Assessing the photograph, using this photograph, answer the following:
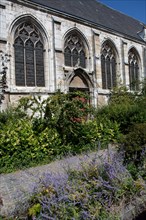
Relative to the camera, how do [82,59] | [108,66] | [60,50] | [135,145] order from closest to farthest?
[135,145], [60,50], [82,59], [108,66]

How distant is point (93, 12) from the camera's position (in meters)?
19.8

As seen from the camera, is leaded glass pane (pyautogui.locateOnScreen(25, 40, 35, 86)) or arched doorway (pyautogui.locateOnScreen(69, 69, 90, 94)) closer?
leaded glass pane (pyautogui.locateOnScreen(25, 40, 35, 86))

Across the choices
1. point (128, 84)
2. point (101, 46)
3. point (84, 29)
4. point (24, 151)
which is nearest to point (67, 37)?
point (84, 29)

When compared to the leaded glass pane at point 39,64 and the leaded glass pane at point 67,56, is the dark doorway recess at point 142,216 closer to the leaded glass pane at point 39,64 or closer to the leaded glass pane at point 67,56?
the leaded glass pane at point 39,64

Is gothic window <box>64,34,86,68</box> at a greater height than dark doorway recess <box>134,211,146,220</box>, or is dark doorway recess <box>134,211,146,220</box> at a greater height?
gothic window <box>64,34,86,68</box>

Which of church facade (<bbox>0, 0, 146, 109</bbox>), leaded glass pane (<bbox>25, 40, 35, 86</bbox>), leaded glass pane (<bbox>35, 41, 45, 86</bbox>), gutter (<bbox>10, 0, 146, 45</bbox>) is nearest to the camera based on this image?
church facade (<bbox>0, 0, 146, 109</bbox>)

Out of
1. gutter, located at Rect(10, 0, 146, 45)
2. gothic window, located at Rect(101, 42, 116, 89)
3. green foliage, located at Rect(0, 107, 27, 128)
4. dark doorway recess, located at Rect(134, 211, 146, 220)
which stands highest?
gutter, located at Rect(10, 0, 146, 45)

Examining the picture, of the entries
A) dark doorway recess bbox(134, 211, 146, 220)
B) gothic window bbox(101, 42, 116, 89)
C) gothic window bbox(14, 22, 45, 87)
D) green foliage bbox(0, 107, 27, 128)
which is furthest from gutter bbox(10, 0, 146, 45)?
dark doorway recess bbox(134, 211, 146, 220)

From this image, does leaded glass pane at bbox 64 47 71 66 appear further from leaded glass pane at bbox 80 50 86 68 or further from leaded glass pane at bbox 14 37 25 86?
leaded glass pane at bbox 14 37 25 86

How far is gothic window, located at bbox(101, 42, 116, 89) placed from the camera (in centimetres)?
1805

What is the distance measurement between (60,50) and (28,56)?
2.04 m

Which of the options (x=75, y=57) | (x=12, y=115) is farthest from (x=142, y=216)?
(x=75, y=57)

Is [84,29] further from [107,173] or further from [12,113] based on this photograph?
[107,173]

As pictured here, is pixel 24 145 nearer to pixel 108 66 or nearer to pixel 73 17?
pixel 73 17
